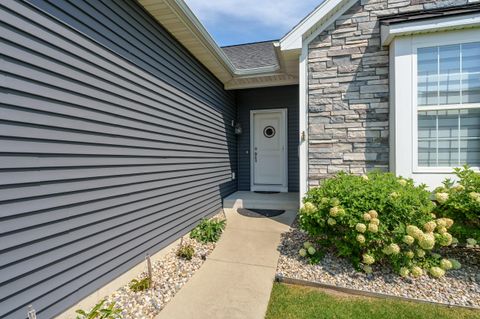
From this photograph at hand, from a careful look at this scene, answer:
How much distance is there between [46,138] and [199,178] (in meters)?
2.86

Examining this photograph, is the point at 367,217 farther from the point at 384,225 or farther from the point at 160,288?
the point at 160,288

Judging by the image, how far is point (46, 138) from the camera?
1859 mm

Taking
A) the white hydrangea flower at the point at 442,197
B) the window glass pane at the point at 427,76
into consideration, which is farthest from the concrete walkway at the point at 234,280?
the window glass pane at the point at 427,76

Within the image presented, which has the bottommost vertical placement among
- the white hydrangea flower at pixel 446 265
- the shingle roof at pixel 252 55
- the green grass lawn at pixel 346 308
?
the green grass lawn at pixel 346 308

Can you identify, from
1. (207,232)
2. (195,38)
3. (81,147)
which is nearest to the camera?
(81,147)

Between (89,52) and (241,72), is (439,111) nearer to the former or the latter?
(241,72)

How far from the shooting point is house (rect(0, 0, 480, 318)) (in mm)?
1756

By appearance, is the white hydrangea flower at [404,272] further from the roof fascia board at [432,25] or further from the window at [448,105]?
the roof fascia board at [432,25]

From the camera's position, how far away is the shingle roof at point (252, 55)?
20.1 ft

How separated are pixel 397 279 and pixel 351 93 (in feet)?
8.66

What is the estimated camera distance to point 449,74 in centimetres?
332

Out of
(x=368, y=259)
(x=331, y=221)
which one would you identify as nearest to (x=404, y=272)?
(x=368, y=259)

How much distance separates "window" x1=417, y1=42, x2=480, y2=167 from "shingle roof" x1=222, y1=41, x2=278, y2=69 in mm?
2979

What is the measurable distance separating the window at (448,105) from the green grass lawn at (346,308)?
6.34 ft
